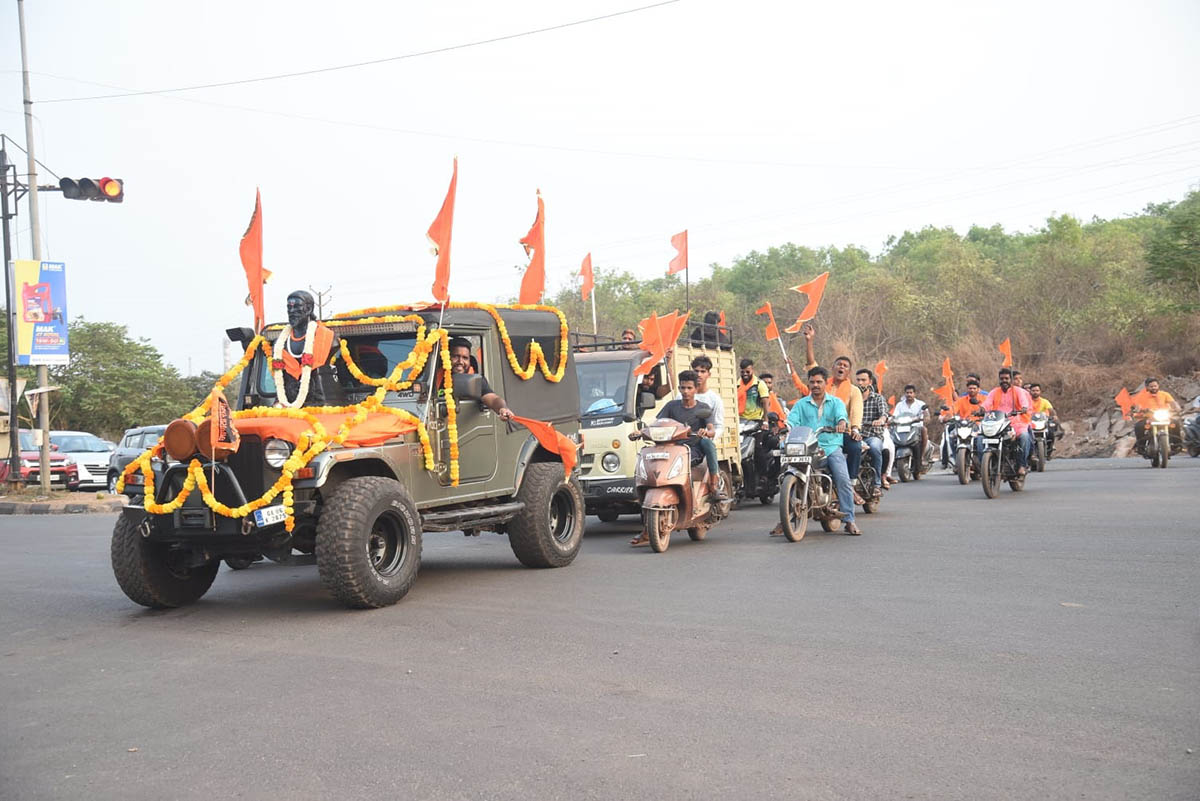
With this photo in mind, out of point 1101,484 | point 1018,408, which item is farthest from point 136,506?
point 1101,484

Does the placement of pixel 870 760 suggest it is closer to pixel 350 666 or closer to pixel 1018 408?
pixel 350 666

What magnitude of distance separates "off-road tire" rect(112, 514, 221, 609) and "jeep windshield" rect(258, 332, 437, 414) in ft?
5.40

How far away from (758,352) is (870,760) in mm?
42763

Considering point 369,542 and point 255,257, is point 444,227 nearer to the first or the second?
point 255,257

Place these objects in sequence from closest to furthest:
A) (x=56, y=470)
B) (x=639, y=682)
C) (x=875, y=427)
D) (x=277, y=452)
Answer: (x=639, y=682) < (x=277, y=452) < (x=875, y=427) < (x=56, y=470)

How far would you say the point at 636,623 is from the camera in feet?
24.2

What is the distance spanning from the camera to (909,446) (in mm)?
21172

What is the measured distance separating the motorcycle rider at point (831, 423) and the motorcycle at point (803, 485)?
81 mm

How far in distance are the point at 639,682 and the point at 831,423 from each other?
7.02 meters

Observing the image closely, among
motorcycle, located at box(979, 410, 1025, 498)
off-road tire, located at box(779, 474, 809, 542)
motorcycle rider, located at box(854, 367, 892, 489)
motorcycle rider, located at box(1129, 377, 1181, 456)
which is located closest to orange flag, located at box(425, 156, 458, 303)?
off-road tire, located at box(779, 474, 809, 542)

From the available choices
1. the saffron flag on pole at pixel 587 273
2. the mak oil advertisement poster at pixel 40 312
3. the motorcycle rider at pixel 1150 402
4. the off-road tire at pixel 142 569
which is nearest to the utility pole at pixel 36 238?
the mak oil advertisement poster at pixel 40 312

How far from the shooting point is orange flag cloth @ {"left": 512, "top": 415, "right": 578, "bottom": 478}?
10070mm

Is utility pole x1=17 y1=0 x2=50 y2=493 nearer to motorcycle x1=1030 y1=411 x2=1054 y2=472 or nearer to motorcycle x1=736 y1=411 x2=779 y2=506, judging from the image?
motorcycle x1=736 y1=411 x2=779 y2=506

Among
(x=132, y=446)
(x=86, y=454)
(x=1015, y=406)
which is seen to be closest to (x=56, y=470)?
(x=86, y=454)
